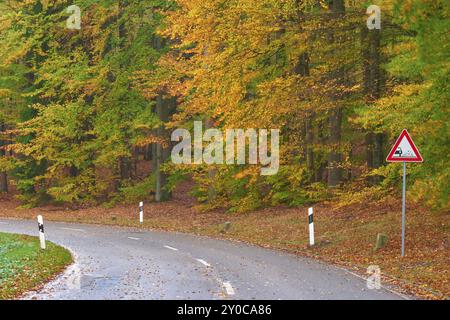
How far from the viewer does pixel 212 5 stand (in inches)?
846

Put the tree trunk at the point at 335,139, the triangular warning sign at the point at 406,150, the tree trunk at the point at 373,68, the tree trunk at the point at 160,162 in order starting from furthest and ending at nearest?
the tree trunk at the point at 160,162, the tree trunk at the point at 335,139, the tree trunk at the point at 373,68, the triangular warning sign at the point at 406,150

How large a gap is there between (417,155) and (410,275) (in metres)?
3.23

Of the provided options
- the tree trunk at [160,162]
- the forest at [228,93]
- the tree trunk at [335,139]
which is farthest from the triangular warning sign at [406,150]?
the tree trunk at [160,162]

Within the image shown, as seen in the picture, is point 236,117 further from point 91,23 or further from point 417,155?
point 91,23

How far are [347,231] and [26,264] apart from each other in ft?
32.6

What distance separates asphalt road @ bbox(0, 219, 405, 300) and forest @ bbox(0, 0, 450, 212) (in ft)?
12.9

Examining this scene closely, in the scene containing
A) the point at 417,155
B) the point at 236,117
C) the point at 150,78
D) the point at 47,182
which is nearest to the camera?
the point at 417,155

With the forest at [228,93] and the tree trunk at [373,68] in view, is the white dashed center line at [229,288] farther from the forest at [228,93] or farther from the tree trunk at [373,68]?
the tree trunk at [373,68]

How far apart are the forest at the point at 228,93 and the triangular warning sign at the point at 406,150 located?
41 cm

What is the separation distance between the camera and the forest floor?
13594 mm

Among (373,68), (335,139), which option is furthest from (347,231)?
(373,68)

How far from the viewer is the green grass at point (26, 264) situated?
12375 millimetres
